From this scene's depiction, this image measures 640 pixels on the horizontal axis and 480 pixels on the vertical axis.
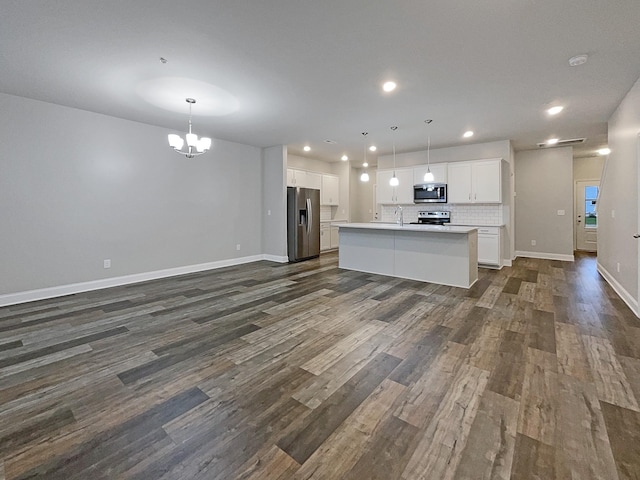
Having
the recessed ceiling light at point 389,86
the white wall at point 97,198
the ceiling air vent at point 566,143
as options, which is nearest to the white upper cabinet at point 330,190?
the white wall at point 97,198

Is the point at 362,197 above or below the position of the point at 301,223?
above

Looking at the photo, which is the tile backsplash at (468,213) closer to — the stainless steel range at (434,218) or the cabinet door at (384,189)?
the stainless steel range at (434,218)

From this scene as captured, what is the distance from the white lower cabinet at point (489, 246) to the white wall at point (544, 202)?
7.20ft

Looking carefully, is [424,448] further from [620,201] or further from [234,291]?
[620,201]

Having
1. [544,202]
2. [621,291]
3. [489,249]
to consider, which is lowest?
[621,291]

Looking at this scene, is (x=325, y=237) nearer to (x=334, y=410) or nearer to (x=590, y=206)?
(x=334, y=410)

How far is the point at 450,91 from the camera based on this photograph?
377 cm

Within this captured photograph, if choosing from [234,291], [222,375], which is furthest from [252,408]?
[234,291]

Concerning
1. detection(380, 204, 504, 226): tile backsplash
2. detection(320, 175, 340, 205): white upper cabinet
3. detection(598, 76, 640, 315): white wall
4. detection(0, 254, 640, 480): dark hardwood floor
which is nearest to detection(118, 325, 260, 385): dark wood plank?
detection(0, 254, 640, 480): dark hardwood floor

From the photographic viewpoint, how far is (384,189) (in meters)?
7.70

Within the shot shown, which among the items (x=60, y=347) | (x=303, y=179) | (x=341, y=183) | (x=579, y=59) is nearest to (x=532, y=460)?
(x=579, y=59)

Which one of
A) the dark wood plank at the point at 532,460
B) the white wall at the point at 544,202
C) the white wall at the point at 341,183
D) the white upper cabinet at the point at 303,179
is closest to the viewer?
the dark wood plank at the point at 532,460

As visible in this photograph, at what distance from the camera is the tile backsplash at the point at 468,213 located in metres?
6.54

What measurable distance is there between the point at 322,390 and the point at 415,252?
361cm
